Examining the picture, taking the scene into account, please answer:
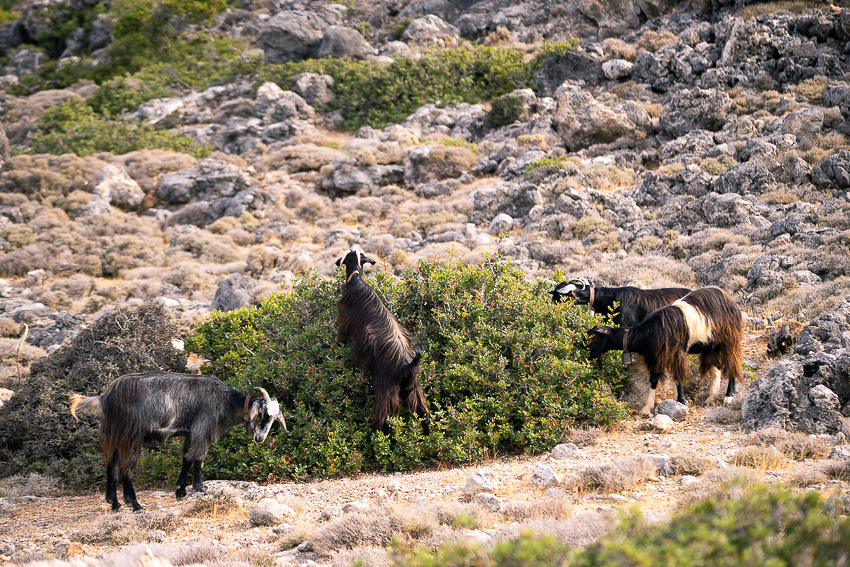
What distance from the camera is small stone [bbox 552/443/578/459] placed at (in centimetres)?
707

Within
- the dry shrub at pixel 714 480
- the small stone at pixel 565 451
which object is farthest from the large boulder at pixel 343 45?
the dry shrub at pixel 714 480

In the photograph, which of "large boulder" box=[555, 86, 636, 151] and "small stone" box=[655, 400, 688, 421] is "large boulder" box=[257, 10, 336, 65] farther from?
"small stone" box=[655, 400, 688, 421]

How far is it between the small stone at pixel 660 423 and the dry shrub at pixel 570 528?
2943 mm

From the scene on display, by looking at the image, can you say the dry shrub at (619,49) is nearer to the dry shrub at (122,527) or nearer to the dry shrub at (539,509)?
the dry shrub at (539,509)

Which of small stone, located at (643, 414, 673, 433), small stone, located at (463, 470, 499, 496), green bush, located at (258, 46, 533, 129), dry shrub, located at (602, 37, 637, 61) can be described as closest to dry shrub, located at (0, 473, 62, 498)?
small stone, located at (463, 470, 499, 496)

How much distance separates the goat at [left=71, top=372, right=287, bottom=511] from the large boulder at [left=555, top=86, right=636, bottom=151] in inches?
719

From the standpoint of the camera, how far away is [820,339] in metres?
8.27

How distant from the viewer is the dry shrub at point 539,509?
5.27 meters

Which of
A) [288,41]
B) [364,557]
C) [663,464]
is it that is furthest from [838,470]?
[288,41]

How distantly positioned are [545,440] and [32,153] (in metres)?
32.2

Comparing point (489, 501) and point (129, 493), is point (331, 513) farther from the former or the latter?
point (129, 493)

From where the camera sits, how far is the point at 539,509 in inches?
211

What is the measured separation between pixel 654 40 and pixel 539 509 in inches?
1067

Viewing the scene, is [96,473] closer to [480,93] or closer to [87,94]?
[480,93]
